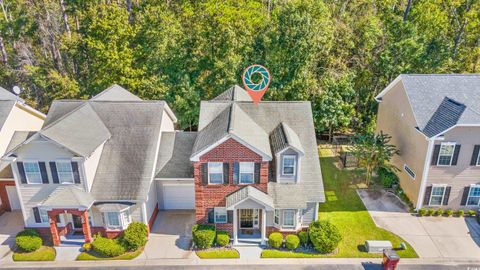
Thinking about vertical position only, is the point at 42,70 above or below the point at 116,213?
above

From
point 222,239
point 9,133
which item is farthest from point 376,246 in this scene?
point 9,133

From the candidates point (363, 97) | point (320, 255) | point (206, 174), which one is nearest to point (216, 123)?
point (206, 174)

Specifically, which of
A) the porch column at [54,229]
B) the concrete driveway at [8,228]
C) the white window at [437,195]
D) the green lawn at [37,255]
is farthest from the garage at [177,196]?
the white window at [437,195]

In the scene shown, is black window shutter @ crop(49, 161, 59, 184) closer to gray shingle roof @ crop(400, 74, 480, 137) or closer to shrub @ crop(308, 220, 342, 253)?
shrub @ crop(308, 220, 342, 253)

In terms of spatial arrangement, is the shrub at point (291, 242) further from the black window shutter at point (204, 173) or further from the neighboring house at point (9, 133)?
the neighboring house at point (9, 133)

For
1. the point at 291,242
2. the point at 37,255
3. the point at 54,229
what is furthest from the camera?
the point at 54,229

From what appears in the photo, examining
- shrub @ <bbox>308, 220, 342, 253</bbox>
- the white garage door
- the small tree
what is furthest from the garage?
the small tree

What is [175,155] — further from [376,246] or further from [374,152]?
[374,152]

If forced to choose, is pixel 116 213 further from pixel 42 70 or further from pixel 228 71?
pixel 42 70
